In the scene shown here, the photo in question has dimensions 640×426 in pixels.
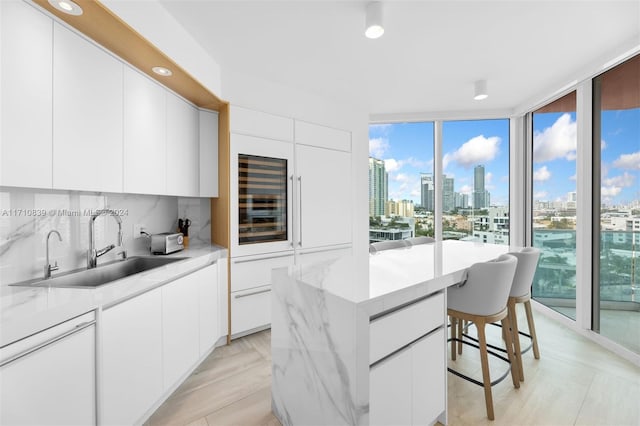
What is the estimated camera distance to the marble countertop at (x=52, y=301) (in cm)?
110

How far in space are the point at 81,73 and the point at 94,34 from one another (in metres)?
0.25

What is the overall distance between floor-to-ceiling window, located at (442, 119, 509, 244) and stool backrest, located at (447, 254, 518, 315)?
8.78 feet

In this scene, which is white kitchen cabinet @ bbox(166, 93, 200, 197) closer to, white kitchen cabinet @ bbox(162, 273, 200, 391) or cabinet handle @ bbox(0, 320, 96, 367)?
white kitchen cabinet @ bbox(162, 273, 200, 391)

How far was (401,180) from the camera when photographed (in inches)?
179

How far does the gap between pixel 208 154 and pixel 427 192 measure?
10.3 feet

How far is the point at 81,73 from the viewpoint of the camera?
65.4 inches

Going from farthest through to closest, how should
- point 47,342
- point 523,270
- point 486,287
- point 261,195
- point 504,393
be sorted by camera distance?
point 261,195
point 523,270
point 504,393
point 486,287
point 47,342

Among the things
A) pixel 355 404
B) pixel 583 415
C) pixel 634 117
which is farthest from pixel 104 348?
pixel 634 117

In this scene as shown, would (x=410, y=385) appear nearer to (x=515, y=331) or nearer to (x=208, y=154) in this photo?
(x=515, y=331)

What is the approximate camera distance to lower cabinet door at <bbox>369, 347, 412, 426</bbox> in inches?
50.7

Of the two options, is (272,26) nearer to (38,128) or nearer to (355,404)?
(38,128)

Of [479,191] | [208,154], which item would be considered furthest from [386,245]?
[479,191]

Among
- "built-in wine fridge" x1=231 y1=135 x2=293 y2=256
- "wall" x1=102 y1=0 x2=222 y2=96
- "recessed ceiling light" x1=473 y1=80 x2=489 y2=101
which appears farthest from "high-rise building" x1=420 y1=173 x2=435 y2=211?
"wall" x1=102 y1=0 x2=222 y2=96

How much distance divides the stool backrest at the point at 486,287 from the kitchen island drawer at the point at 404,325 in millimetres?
284
